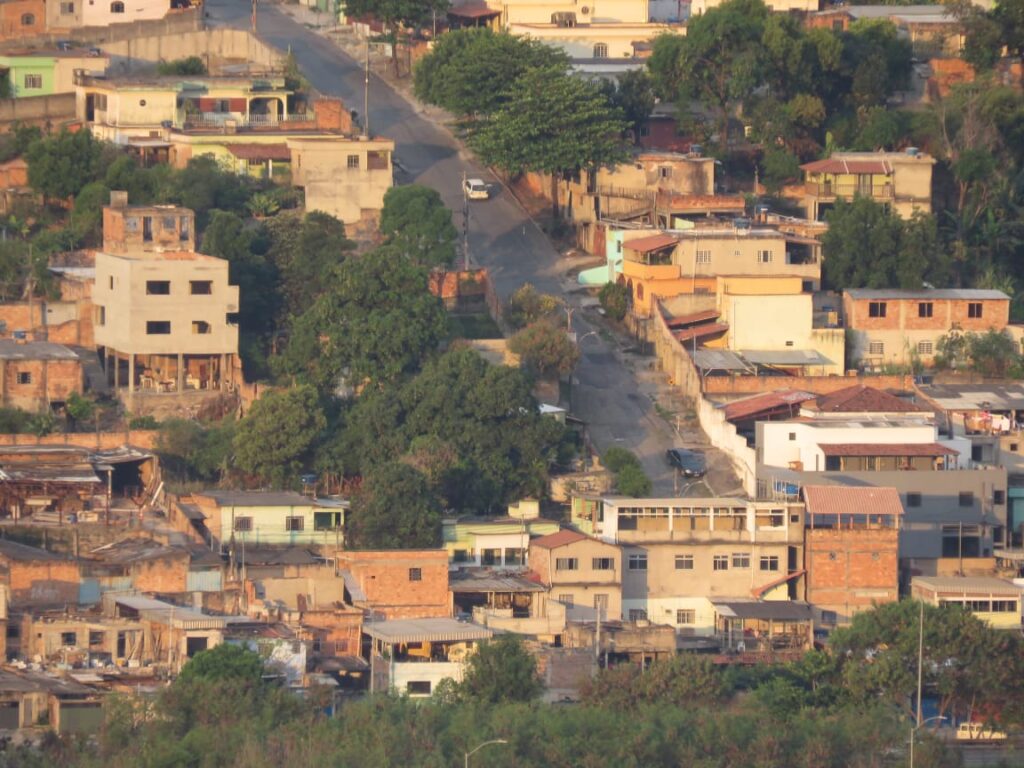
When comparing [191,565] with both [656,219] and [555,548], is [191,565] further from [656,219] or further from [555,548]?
[656,219]

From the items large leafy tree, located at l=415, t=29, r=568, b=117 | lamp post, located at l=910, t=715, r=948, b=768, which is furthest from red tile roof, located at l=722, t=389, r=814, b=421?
large leafy tree, located at l=415, t=29, r=568, b=117

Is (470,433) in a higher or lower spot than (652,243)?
lower

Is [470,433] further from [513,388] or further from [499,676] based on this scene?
[499,676]

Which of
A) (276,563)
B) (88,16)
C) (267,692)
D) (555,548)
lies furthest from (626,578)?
(88,16)

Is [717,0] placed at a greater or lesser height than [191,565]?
greater

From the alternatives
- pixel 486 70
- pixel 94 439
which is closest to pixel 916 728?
pixel 94 439

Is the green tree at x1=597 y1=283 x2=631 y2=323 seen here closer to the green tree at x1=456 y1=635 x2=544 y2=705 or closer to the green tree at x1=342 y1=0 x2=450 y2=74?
the green tree at x1=342 y1=0 x2=450 y2=74
